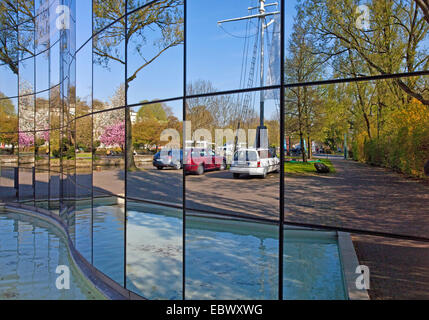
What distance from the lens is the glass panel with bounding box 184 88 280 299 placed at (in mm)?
6043

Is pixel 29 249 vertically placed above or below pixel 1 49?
below

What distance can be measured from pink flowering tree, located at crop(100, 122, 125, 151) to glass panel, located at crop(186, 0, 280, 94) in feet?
23.9

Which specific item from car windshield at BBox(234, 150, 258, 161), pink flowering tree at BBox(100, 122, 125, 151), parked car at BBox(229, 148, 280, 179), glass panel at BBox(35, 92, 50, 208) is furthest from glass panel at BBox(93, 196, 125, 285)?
pink flowering tree at BBox(100, 122, 125, 151)

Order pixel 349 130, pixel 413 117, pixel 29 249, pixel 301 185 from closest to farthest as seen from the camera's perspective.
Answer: pixel 29 249 < pixel 413 117 < pixel 301 185 < pixel 349 130

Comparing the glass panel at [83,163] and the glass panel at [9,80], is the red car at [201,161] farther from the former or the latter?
the glass panel at [9,80]

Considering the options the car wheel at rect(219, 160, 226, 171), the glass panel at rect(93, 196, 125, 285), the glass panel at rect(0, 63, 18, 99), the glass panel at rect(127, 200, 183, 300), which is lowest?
the glass panel at rect(127, 200, 183, 300)

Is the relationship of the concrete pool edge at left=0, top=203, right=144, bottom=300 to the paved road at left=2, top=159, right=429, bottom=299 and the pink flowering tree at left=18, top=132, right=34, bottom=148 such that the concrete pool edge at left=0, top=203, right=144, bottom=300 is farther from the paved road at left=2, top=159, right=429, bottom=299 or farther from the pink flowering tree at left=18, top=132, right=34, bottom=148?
the pink flowering tree at left=18, top=132, right=34, bottom=148

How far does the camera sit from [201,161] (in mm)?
24828

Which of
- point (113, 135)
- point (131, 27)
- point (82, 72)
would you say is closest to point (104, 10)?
point (131, 27)

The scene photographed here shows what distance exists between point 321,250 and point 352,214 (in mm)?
6678

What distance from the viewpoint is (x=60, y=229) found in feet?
25.3

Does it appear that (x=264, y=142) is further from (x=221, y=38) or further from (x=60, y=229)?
(x=60, y=229)

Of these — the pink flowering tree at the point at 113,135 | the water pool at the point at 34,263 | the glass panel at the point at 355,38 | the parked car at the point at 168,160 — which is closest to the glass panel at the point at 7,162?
the water pool at the point at 34,263
